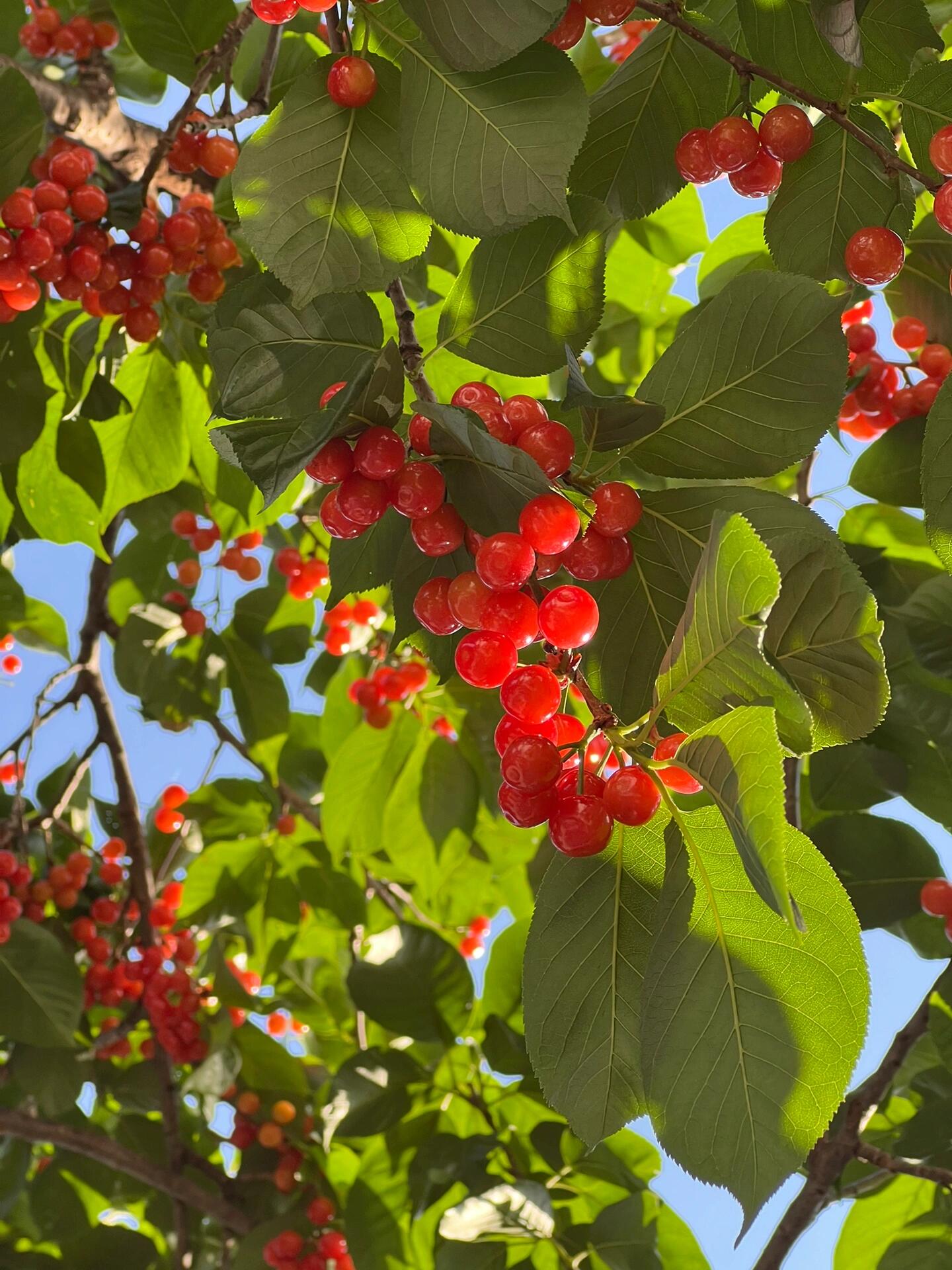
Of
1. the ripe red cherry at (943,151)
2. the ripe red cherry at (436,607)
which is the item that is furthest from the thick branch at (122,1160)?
the ripe red cherry at (943,151)

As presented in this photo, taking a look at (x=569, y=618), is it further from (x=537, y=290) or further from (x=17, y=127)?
(x=17, y=127)

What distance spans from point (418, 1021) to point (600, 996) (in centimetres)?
117

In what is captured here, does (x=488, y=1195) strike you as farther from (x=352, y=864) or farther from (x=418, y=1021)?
(x=352, y=864)

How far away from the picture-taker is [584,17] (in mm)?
749

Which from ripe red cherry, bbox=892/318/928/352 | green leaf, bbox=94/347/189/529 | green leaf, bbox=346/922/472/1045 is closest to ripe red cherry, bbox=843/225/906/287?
ripe red cherry, bbox=892/318/928/352

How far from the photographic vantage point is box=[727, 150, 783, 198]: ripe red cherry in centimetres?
83

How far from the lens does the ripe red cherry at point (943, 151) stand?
0.75m

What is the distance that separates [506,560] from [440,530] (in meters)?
0.08

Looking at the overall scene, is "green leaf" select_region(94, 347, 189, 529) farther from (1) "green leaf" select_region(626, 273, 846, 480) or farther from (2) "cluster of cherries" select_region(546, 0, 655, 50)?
(1) "green leaf" select_region(626, 273, 846, 480)

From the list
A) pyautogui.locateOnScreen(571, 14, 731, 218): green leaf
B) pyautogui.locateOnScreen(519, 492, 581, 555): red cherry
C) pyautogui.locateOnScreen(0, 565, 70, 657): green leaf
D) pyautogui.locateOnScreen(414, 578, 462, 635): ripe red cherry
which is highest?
pyautogui.locateOnScreen(0, 565, 70, 657): green leaf

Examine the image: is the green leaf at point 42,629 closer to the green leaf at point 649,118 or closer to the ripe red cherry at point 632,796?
the green leaf at point 649,118

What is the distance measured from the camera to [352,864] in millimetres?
2424

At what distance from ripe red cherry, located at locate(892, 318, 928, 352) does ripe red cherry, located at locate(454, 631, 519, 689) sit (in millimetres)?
973

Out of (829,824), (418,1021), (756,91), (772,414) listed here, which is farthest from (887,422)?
(418,1021)
